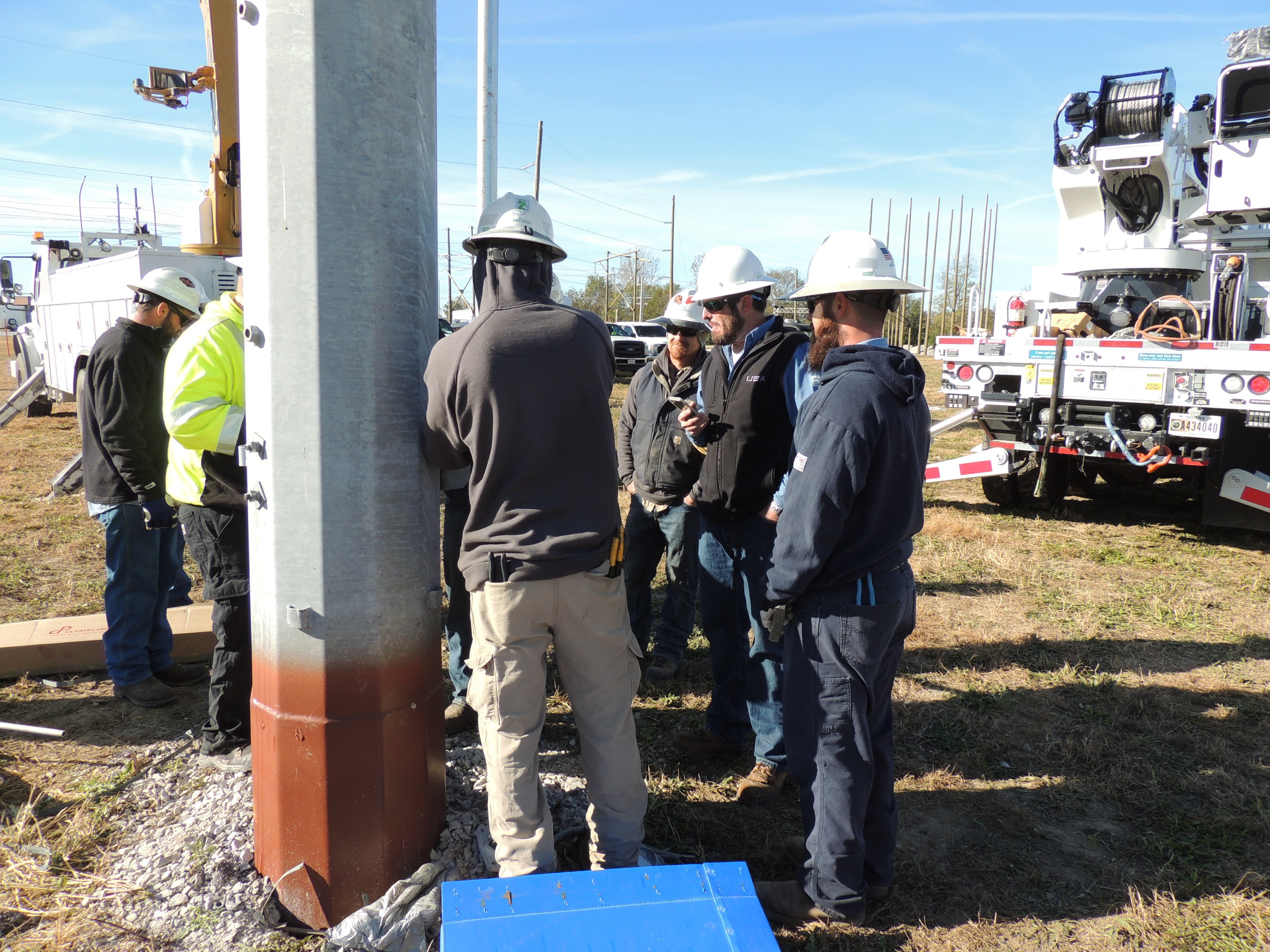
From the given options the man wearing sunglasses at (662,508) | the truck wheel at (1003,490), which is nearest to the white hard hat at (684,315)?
the man wearing sunglasses at (662,508)

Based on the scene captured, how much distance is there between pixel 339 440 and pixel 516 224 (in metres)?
0.78

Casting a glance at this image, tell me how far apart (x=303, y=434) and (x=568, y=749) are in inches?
80.9

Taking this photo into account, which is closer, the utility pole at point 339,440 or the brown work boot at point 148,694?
the utility pole at point 339,440

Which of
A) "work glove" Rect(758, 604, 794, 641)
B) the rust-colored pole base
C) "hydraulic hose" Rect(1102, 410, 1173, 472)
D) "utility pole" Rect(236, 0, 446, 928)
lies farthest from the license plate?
the rust-colored pole base

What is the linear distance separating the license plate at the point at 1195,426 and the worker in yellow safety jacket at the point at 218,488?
663cm

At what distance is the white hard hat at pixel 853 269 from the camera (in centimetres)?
270

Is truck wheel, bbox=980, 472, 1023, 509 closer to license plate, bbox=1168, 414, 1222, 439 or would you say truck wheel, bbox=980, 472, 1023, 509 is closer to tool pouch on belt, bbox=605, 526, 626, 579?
license plate, bbox=1168, 414, 1222, 439

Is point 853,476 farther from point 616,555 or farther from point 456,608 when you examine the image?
point 456,608

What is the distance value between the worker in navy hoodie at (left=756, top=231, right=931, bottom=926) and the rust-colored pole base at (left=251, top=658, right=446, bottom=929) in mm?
1147

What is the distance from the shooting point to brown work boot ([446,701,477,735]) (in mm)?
4039

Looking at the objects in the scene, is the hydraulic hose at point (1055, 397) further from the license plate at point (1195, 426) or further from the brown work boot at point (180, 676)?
the brown work boot at point (180, 676)

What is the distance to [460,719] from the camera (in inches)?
160

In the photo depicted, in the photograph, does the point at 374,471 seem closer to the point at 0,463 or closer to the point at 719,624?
the point at 719,624

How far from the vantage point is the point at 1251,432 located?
7172 mm
